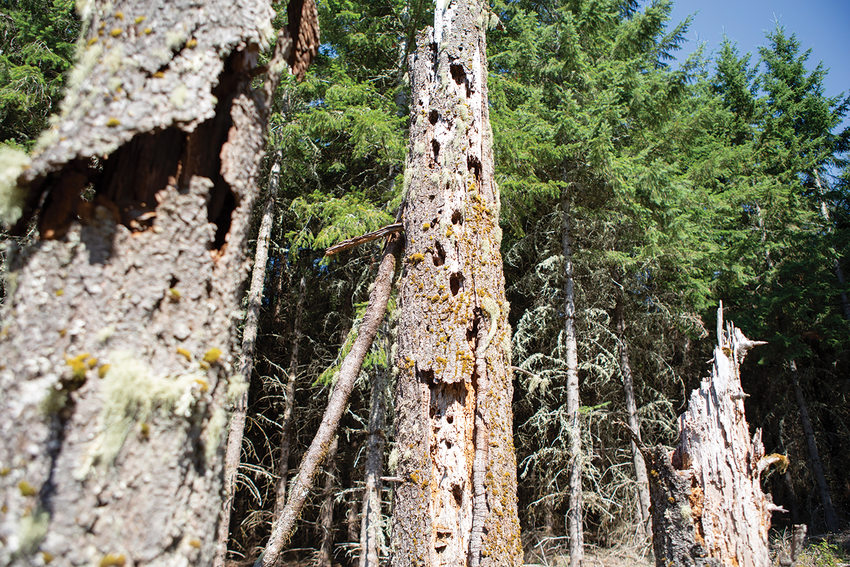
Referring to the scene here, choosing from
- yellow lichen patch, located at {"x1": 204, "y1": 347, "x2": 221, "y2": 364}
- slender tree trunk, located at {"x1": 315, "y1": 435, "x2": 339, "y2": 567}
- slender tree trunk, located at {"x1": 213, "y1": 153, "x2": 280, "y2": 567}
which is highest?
slender tree trunk, located at {"x1": 213, "y1": 153, "x2": 280, "y2": 567}

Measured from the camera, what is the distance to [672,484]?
3.89 m

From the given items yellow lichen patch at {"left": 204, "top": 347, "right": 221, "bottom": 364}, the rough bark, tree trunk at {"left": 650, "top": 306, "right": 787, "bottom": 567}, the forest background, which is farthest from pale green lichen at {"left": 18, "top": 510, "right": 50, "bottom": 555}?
the forest background

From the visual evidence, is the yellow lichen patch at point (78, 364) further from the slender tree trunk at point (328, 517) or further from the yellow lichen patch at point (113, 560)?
the slender tree trunk at point (328, 517)

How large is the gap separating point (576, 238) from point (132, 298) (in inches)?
428

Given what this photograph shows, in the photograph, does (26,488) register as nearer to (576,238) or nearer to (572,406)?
(572,406)

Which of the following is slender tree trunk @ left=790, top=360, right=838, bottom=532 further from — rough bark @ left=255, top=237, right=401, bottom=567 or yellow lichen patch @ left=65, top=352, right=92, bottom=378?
yellow lichen patch @ left=65, top=352, right=92, bottom=378

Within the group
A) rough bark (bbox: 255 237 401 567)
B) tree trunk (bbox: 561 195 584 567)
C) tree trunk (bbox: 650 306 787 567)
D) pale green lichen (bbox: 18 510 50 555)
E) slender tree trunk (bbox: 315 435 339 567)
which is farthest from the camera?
slender tree trunk (bbox: 315 435 339 567)

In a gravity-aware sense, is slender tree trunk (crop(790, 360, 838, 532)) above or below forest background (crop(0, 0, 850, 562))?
below

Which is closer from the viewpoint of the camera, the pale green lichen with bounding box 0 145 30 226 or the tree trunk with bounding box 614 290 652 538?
the pale green lichen with bounding box 0 145 30 226

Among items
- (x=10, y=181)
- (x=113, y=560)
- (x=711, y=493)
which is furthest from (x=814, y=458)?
(x=10, y=181)

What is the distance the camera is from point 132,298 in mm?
1048

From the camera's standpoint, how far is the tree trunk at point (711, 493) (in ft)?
12.4

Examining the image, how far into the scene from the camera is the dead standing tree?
3.00 ft

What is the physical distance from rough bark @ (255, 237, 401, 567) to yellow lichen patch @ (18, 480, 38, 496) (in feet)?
4.33
